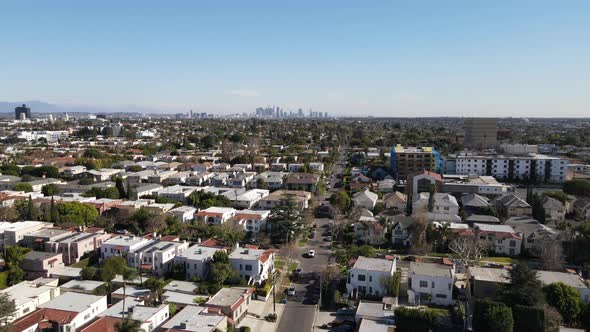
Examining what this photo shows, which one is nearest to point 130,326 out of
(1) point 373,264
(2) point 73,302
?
(2) point 73,302

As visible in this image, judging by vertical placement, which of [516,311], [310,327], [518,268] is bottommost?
[310,327]

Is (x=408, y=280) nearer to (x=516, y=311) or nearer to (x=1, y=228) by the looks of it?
(x=516, y=311)

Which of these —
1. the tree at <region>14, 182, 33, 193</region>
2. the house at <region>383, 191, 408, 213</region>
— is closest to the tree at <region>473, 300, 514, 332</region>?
the house at <region>383, 191, 408, 213</region>

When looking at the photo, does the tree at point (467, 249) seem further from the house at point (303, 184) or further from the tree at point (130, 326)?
the house at point (303, 184)

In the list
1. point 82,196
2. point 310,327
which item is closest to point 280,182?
point 82,196

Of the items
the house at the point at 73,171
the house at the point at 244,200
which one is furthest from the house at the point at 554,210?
the house at the point at 73,171

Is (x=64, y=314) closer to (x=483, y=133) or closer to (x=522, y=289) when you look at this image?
(x=522, y=289)
